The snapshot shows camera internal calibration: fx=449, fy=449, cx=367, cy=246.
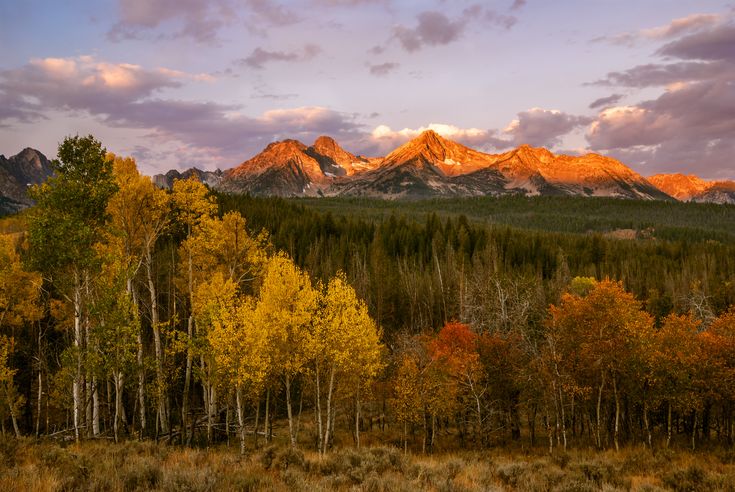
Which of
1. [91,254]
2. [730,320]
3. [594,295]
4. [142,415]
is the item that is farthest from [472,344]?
[91,254]

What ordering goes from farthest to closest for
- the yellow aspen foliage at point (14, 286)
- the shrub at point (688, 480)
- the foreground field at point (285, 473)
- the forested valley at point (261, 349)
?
the yellow aspen foliage at point (14, 286) → the forested valley at point (261, 349) → the shrub at point (688, 480) → the foreground field at point (285, 473)

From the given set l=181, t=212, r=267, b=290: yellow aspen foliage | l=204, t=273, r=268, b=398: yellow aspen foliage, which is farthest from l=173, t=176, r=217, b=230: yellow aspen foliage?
l=204, t=273, r=268, b=398: yellow aspen foliage

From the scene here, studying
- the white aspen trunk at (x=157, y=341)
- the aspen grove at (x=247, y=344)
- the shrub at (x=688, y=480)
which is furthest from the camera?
the white aspen trunk at (x=157, y=341)

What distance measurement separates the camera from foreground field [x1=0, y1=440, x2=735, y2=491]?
12.6 m

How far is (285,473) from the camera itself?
15.0m

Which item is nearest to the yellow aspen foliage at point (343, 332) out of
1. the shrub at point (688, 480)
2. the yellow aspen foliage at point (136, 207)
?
the yellow aspen foliage at point (136, 207)

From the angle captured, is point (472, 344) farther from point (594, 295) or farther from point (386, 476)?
point (386, 476)

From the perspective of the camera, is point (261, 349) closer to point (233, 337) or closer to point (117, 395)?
point (233, 337)

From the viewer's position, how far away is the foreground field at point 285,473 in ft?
41.3

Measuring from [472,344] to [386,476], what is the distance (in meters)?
29.8

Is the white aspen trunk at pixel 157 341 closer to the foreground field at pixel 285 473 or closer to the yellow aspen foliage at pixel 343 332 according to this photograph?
the foreground field at pixel 285 473

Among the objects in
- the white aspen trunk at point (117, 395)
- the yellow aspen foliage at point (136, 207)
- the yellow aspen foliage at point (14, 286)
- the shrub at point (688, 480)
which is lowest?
the shrub at point (688, 480)

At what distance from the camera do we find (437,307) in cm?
9956

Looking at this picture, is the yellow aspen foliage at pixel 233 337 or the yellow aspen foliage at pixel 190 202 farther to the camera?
the yellow aspen foliage at pixel 190 202
